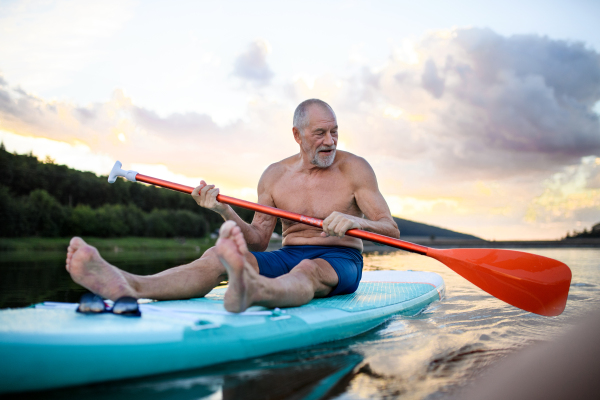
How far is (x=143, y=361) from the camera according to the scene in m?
1.81

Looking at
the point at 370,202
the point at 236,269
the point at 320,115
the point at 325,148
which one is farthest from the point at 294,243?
the point at 236,269

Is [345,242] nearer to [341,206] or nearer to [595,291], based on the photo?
[341,206]

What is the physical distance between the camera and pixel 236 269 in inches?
78.6

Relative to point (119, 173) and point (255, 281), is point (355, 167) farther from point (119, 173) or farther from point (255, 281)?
point (119, 173)

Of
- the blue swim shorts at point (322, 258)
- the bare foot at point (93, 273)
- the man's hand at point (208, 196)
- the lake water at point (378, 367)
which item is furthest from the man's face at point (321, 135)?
the bare foot at point (93, 273)

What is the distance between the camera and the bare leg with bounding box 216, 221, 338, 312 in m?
2.00

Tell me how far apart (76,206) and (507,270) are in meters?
61.3

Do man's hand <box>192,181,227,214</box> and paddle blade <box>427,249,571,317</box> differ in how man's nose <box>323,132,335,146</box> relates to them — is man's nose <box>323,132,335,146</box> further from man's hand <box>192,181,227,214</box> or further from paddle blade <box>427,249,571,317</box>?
→ paddle blade <box>427,249,571,317</box>

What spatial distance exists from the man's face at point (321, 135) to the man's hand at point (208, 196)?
82 centimetres

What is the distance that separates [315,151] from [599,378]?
7.32 feet

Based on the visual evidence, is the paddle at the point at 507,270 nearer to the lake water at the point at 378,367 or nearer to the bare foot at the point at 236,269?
the lake water at the point at 378,367

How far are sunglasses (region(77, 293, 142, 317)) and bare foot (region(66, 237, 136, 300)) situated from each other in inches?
4.5

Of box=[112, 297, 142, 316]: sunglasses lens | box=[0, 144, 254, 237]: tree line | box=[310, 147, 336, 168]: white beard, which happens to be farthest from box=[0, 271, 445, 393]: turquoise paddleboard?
box=[0, 144, 254, 237]: tree line

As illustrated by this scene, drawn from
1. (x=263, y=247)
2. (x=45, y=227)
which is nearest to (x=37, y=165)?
(x=45, y=227)
